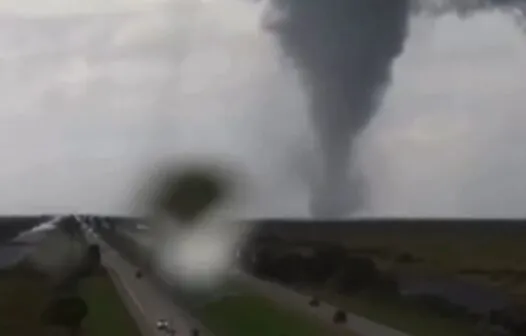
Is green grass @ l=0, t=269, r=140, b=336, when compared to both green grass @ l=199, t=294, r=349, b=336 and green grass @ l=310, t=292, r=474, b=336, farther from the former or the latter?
green grass @ l=310, t=292, r=474, b=336

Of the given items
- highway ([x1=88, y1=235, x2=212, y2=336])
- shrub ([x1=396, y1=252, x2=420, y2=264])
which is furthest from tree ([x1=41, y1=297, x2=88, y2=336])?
shrub ([x1=396, y1=252, x2=420, y2=264])

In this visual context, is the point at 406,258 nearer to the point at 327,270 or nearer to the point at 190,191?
the point at 327,270

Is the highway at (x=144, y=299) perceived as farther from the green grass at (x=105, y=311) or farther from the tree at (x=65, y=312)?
the tree at (x=65, y=312)

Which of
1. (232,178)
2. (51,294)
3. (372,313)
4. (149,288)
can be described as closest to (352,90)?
(232,178)

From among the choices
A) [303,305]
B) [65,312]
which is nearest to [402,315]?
[303,305]

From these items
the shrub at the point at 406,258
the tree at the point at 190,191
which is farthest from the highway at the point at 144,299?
the shrub at the point at 406,258

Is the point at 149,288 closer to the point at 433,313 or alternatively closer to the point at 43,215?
the point at 43,215
